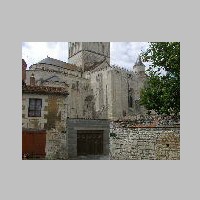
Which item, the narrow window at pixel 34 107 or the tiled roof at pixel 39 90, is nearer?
the narrow window at pixel 34 107

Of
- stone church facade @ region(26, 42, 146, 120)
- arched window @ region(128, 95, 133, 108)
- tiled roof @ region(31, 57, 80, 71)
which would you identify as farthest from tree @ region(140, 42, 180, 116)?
tiled roof @ region(31, 57, 80, 71)

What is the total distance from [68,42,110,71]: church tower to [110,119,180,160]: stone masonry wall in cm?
3042

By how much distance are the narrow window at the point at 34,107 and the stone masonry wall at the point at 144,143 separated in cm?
365

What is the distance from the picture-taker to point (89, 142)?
15594mm

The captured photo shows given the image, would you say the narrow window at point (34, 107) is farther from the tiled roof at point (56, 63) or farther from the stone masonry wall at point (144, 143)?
the tiled roof at point (56, 63)

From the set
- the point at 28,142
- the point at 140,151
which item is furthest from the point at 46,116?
the point at 140,151

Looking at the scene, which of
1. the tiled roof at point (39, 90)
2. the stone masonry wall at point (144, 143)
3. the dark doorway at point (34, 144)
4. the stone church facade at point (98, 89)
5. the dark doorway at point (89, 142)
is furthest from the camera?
the stone church facade at point (98, 89)

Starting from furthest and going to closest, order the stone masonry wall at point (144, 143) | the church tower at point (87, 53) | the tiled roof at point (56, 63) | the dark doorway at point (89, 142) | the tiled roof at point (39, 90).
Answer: the church tower at point (87, 53), the tiled roof at point (56, 63), the dark doorway at point (89, 142), the tiled roof at point (39, 90), the stone masonry wall at point (144, 143)

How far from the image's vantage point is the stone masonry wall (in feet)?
41.1

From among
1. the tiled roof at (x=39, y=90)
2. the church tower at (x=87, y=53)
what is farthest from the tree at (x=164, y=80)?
the church tower at (x=87, y=53)

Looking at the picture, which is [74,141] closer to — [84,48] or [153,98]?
[153,98]

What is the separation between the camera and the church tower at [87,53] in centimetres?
4503

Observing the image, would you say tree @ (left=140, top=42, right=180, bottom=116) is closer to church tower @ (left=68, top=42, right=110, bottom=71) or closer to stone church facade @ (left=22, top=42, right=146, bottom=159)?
stone church facade @ (left=22, top=42, right=146, bottom=159)

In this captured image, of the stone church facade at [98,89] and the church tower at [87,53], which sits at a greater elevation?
the church tower at [87,53]
